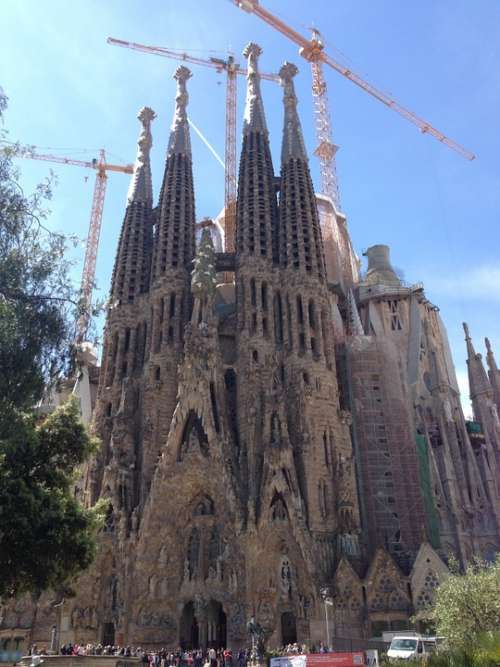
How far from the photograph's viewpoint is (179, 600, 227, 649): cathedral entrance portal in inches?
1096

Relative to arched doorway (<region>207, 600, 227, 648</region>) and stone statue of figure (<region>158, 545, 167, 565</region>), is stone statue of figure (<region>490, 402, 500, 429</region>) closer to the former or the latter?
arched doorway (<region>207, 600, 227, 648</region>)

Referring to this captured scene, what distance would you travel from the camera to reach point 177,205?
41156 millimetres

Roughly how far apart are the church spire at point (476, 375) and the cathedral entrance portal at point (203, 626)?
A: 73.3 ft

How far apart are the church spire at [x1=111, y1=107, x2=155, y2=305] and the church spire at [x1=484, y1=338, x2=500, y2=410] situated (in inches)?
1021

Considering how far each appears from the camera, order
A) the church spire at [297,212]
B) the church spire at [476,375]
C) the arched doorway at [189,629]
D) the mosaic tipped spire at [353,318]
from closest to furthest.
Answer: the arched doorway at [189,629], the church spire at [297,212], the mosaic tipped spire at [353,318], the church spire at [476,375]

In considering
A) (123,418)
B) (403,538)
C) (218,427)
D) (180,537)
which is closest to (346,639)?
(403,538)

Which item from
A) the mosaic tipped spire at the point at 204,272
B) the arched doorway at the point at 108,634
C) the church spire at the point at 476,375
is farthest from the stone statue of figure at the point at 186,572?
the church spire at the point at 476,375

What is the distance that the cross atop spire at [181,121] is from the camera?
44250 mm

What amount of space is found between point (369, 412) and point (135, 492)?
13.2 metres

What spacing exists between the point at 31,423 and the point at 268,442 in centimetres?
1568

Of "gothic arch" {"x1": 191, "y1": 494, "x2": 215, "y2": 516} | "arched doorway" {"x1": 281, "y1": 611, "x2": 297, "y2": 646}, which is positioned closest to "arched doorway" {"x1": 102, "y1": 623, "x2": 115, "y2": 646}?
"gothic arch" {"x1": 191, "y1": 494, "x2": 215, "y2": 516}

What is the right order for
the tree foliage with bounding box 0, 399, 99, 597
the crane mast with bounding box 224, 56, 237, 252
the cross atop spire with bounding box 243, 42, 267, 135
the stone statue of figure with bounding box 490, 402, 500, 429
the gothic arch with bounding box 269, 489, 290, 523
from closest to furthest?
the tree foliage with bounding box 0, 399, 99, 597 < the gothic arch with bounding box 269, 489, 290, 523 < the stone statue of figure with bounding box 490, 402, 500, 429 < the cross atop spire with bounding box 243, 42, 267, 135 < the crane mast with bounding box 224, 56, 237, 252

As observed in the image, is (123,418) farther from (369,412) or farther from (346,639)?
(346,639)

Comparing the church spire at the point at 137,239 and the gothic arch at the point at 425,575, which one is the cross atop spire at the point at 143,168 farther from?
the gothic arch at the point at 425,575
